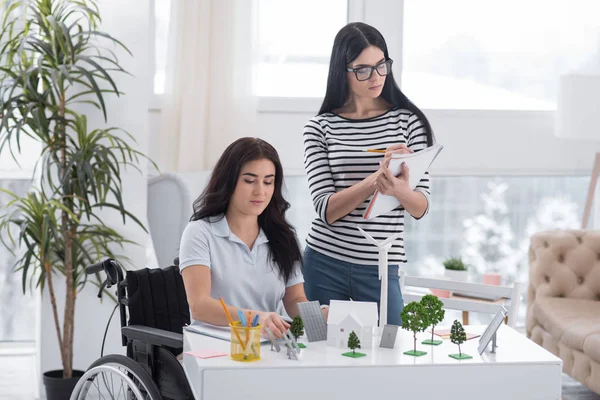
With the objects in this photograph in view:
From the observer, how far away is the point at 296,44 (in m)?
4.12

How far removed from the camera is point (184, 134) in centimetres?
383

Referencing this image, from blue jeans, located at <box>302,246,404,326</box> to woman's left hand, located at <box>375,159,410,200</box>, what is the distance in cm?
26

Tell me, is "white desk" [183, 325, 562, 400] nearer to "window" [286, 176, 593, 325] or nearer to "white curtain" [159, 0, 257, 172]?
"white curtain" [159, 0, 257, 172]

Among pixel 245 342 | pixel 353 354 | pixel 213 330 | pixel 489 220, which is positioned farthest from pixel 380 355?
pixel 489 220

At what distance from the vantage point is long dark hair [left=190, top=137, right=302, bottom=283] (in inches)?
86.1

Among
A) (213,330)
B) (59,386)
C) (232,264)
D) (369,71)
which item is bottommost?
(59,386)

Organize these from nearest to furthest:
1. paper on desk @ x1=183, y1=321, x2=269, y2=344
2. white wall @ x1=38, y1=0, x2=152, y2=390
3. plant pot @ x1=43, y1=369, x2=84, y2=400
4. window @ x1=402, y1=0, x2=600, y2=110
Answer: paper on desk @ x1=183, y1=321, x2=269, y2=344
plant pot @ x1=43, y1=369, x2=84, y2=400
white wall @ x1=38, y1=0, x2=152, y2=390
window @ x1=402, y1=0, x2=600, y2=110

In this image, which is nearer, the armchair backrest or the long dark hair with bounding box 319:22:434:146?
the long dark hair with bounding box 319:22:434:146

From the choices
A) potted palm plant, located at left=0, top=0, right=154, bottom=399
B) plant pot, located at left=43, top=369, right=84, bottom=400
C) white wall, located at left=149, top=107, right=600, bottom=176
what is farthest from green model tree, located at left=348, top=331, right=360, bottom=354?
white wall, located at left=149, top=107, right=600, bottom=176

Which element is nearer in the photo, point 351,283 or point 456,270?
point 351,283

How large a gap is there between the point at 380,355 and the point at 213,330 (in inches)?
16.2

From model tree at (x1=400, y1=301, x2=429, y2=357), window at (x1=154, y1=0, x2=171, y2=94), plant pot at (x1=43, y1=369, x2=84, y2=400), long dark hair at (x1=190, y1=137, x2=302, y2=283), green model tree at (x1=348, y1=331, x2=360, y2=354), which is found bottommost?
plant pot at (x1=43, y1=369, x2=84, y2=400)

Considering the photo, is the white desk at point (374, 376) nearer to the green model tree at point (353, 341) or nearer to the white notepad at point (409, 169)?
the green model tree at point (353, 341)

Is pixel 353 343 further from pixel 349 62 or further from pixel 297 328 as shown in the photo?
pixel 349 62
